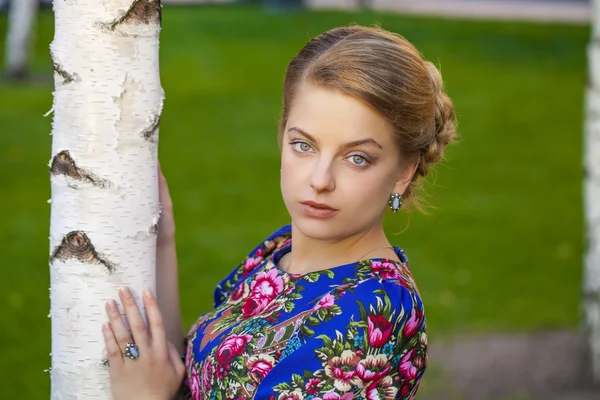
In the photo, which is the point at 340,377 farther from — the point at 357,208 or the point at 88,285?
the point at 88,285

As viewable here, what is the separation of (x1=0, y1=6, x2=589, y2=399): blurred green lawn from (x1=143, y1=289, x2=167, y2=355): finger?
893 mm

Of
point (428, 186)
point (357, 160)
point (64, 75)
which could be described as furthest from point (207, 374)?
point (428, 186)

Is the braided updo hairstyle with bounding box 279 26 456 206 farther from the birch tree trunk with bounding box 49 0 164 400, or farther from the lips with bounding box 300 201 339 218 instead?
the birch tree trunk with bounding box 49 0 164 400

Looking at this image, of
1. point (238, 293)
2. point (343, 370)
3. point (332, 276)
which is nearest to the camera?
point (343, 370)

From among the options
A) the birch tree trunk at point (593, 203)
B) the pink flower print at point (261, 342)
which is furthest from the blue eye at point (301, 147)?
the birch tree trunk at point (593, 203)

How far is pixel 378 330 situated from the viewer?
2.14m

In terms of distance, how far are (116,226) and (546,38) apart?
20.7 meters

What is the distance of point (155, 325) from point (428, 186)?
0.97 m

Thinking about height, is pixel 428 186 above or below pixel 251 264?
above

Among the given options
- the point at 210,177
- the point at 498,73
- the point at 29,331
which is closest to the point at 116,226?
the point at 29,331

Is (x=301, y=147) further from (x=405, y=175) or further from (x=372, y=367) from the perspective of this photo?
(x=372, y=367)

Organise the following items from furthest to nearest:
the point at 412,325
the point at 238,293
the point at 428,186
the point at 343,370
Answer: the point at 428,186
the point at 238,293
the point at 412,325
the point at 343,370

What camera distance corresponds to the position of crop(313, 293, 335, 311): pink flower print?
217 cm

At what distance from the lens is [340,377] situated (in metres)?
2.11
